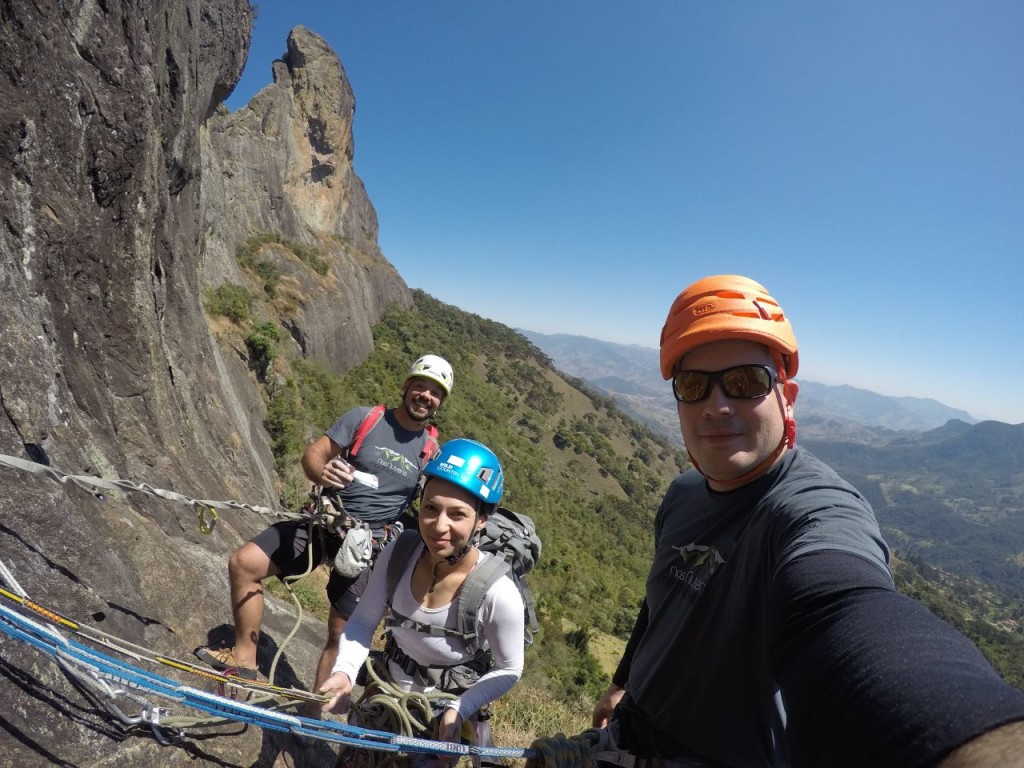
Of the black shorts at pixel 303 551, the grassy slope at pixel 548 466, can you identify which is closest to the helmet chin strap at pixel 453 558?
the black shorts at pixel 303 551

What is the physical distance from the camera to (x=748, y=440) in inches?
72.3

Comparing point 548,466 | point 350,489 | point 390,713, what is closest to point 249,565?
point 350,489

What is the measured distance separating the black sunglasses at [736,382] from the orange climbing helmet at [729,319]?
0.11m

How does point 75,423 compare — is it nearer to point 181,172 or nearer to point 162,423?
point 162,423

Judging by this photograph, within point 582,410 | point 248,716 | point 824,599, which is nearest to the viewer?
point 824,599

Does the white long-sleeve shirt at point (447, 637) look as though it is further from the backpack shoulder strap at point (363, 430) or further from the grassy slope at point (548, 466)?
the grassy slope at point (548, 466)

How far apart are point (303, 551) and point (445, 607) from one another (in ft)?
6.11

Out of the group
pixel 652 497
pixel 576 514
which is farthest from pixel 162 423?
pixel 652 497

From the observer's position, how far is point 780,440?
1.84 metres

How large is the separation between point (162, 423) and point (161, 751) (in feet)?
15.1

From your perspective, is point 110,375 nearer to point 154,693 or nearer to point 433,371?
point 433,371

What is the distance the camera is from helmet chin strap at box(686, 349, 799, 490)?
182cm

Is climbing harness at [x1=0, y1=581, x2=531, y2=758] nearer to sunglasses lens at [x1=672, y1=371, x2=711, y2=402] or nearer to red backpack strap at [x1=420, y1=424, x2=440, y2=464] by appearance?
sunglasses lens at [x1=672, y1=371, x2=711, y2=402]

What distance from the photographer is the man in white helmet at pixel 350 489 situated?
355 centimetres
